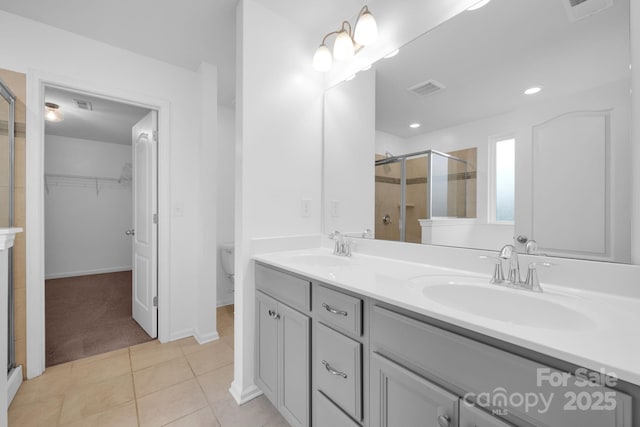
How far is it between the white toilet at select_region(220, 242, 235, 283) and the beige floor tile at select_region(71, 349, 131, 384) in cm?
115

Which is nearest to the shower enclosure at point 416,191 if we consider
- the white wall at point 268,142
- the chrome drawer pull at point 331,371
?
Answer: the white wall at point 268,142

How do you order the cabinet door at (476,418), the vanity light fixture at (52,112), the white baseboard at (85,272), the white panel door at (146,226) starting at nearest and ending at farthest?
the cabinet door at (476,418) < the white panel door at (146,226) < the vanity light fixture at (52,112) < the white baseboard at (85,272)

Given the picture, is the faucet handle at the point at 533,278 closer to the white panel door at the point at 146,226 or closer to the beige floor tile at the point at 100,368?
the beige floor tile at the point at 100,368

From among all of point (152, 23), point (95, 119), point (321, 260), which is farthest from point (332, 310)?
point (95, 119)

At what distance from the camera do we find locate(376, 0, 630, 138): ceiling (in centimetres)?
92

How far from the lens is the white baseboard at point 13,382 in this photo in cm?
154

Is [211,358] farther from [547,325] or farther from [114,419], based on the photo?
[547,325]

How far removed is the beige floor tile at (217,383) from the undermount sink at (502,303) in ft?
4.79

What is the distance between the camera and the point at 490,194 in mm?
1175

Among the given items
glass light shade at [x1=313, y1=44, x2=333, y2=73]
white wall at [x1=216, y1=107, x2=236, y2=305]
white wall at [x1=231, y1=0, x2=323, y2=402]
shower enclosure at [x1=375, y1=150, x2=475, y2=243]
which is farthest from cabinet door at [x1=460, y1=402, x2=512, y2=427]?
white wall at [x1=216, y1=107, x2=236, y2=305]

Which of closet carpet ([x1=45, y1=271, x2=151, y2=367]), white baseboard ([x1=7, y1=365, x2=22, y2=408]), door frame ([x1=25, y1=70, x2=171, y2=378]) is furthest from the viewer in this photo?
closet carpet ([x1=45, y1=271, x2=151, y2=367])

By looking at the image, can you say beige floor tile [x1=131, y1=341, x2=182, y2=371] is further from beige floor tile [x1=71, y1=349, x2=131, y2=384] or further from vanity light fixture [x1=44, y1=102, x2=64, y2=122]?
vanity light fixture [x1=44, y1=102, x2=64, y2=122]

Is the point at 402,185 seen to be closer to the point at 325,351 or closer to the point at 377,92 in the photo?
the point at 377,92

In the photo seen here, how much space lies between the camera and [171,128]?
2383 millimetres
